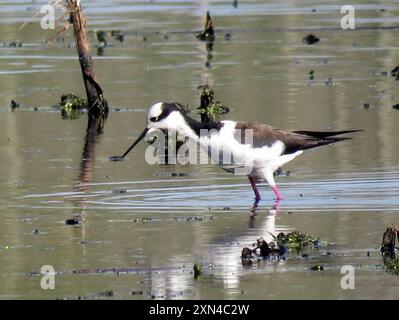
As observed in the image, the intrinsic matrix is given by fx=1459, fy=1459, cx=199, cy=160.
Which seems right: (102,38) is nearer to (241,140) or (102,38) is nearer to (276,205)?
Result: (241,140)

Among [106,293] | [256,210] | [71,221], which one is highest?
[256,210]

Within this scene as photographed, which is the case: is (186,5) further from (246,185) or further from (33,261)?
(33,261)

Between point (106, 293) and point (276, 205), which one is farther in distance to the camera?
point (276, 205)

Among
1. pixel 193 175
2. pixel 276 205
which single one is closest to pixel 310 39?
pixel 193 175

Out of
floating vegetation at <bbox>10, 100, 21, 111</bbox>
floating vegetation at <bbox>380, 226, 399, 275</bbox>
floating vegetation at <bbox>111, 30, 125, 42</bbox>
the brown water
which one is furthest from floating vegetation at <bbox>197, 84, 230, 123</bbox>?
floating vegetation at <bbox>111, 30, 125, 42</bbox>

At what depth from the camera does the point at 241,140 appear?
14.1 metres

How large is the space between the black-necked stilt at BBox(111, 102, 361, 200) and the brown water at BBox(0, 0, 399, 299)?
38cm

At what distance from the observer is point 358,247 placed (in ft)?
38.0

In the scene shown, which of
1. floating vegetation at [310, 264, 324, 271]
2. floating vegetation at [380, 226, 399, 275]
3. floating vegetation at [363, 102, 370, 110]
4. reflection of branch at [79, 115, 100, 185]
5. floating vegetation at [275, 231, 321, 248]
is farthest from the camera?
floating vegetation at [363, 102, 370, 110]

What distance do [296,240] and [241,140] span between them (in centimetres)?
259

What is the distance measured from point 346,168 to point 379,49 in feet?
35.1

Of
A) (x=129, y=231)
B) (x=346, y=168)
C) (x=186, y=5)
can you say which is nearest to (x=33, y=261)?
(x=129, y=231)

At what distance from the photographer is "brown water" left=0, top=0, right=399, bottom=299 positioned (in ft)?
35.6

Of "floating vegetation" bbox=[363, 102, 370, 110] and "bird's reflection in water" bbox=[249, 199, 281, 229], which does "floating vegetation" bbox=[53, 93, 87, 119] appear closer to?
"floating vegetation" bbox=[363, 102, 370, 110]
